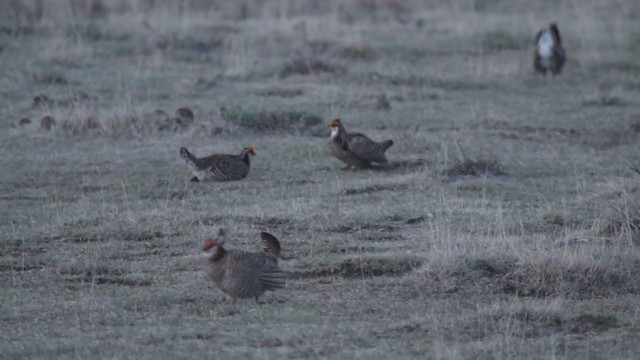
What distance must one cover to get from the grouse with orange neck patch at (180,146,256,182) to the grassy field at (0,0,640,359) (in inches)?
4.3

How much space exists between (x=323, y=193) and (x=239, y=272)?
4.07 meters

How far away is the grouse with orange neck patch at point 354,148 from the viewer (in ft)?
41.4

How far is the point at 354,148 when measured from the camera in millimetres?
12617

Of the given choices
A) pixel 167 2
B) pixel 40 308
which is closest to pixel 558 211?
pixel 40 308

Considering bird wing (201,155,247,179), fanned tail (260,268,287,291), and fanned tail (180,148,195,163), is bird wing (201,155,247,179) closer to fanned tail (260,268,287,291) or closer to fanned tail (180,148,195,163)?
fanned tail (180,148,195,163)

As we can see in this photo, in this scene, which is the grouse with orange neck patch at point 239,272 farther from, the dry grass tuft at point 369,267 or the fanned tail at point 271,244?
the dry grass tuft at point 369,267

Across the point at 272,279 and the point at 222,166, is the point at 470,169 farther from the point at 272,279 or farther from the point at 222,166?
the point at 272,279

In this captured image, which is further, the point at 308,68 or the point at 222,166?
the point at 308,68

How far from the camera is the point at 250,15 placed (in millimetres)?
27531

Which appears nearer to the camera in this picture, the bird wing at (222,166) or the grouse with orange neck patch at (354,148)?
the bird wing at (222,166)

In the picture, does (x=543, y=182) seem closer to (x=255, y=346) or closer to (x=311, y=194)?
(x=311, y=194)

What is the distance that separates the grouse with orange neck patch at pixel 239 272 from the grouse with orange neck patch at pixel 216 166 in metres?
4.15

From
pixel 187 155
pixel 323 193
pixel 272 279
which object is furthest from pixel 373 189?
pixel 272 279

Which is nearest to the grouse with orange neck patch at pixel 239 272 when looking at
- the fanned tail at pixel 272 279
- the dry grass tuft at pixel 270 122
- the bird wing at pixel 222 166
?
the fanned tail at pixel 272 279
